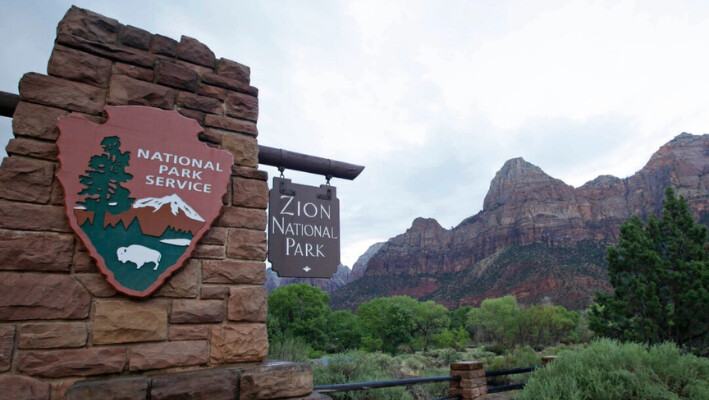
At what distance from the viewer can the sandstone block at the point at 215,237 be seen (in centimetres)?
243

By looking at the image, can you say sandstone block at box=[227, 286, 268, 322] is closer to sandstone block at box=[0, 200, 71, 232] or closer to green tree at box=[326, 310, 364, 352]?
sandstone block at box=[0, 200, 71, 232]

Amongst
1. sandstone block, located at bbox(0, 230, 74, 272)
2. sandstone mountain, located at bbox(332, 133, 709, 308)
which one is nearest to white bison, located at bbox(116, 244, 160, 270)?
sandstone block, located at bbox(0, 230, 74, 272)

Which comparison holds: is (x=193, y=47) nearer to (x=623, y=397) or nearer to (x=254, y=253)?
(x=254, y=253)

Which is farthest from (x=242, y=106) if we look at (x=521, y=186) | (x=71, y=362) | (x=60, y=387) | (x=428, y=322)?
(x=521, y=186)

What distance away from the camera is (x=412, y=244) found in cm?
14600

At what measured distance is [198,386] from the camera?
2100 mm

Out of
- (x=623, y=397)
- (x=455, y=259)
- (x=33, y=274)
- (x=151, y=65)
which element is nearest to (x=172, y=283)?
(x=33, y=274)

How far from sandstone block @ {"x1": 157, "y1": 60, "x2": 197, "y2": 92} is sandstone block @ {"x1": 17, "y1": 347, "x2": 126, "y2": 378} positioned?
1.65 metres

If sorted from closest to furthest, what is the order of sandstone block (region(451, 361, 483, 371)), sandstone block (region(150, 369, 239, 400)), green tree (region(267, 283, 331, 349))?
sandstone block (region(150, 369, 239, 400)) < sandstone block (region(451, 361, 483, 371)) < green tree (region(267, 283, 331, 349))

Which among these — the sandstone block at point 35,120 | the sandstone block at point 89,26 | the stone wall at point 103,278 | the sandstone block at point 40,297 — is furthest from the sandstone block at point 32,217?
the sandstone block at point 89,26

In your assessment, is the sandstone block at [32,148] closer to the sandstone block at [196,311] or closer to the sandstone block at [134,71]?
the sandstone block at [134,71]

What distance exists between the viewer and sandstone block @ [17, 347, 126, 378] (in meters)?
1.85

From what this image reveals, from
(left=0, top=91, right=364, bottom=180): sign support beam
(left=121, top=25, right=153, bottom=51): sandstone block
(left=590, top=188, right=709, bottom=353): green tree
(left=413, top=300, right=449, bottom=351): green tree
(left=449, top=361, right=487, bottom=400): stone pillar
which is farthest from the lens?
(left=413, top=300, right=449, bottom=351): green tree

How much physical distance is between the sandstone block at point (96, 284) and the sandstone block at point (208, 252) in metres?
0.46
